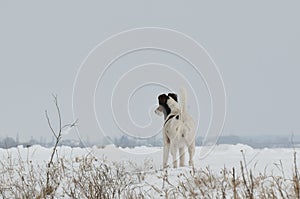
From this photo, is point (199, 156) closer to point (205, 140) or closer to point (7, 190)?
point (205, 140)

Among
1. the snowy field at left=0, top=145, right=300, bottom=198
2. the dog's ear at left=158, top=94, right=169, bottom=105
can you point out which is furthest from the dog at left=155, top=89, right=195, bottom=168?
the snowy field at left=0, top=145, right=300, bottom=198

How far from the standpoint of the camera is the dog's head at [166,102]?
7.32 meters

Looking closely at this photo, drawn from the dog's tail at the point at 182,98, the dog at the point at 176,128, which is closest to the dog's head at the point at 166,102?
the dog at the point at 176,128

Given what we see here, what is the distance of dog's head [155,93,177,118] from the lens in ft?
24.0

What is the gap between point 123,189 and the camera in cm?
466

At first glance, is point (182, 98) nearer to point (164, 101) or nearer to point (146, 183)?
point (164, 101)

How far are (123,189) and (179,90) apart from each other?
2690mm

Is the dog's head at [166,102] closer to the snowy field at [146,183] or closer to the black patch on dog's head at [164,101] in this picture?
the black patch on dog's head at [164,101]

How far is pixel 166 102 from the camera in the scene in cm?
738

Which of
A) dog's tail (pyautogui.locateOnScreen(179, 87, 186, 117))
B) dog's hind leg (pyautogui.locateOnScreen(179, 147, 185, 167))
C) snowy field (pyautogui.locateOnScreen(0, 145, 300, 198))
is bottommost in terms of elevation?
snowy field (pyautogui.locateOnScreen(0, 145, 300, 198))

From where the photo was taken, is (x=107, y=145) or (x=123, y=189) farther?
(x=107, y=145)

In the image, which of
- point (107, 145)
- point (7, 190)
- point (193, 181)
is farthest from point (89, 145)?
point (193, 181)

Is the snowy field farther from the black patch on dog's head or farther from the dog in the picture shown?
the black patch on dog's head

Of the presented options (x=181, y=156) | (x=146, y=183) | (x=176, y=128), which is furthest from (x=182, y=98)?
(x=146, y=183)
